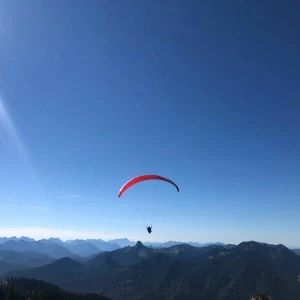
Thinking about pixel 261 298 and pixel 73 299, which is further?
pixel 73 299

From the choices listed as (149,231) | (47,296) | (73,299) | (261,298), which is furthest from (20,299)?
(261,298)

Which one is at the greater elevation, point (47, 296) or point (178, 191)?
point (178, 191)

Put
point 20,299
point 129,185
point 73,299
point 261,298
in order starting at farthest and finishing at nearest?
point 73,299 < point 20,299 < point 129,185 < point 261,298

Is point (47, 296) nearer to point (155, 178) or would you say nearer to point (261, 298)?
point (155, 178)

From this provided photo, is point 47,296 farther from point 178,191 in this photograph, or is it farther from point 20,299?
point 178,191

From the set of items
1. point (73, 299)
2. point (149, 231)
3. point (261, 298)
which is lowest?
point (73, 299)

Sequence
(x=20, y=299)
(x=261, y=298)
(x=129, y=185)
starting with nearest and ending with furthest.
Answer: (x=261, y=298), (x=129, y=185), (x=20, y=299)

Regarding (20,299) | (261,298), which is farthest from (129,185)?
(20,299)

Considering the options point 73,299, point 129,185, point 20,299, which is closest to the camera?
point 129,185

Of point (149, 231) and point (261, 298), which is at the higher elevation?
point (149, 231)

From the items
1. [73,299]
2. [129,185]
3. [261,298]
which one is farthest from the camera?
[73,299]
